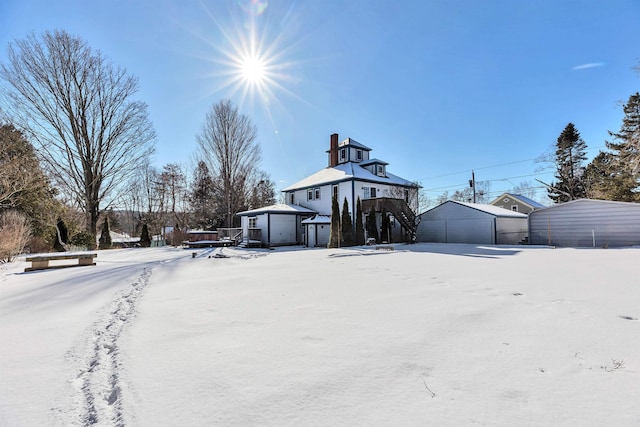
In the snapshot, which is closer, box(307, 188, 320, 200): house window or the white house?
the white house

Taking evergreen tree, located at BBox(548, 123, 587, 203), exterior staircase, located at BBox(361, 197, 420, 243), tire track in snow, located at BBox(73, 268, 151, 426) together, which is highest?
evergreen tree, located at BBox(548, 123, 587, 203)

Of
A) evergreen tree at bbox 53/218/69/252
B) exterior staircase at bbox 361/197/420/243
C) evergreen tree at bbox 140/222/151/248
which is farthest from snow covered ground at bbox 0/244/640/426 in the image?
evergreen tree at bbox 140/222/151/248

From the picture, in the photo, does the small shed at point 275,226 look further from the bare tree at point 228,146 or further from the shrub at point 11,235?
the shrub at point 11,235

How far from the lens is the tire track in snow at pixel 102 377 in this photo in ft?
6.32

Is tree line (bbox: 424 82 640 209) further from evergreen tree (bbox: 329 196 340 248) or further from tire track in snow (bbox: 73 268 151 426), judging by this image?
tire track in snow (bbox: 73 268 151 426)

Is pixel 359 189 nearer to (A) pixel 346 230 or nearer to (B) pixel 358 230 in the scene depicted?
(B) pixel 358 230

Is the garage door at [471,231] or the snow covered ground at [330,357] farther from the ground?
the garage door at [471,231]

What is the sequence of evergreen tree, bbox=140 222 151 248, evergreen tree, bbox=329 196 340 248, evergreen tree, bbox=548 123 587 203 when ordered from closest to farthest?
1. evergreen tree, bbox=329 196 340 248
2. evergreen tree, bbox=140 222 151 248
3. evergreen tree, bbox=548 123 587 203

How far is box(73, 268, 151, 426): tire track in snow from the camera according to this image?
6.32ft

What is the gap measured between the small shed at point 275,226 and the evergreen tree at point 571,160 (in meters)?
26.6

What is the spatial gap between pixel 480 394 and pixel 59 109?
24.9 m

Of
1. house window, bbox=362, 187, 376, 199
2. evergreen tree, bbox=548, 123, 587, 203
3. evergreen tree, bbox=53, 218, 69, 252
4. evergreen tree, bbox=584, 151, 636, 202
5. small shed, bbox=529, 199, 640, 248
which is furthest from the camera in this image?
evergreen tree, bbox=548, 123, 587, 203

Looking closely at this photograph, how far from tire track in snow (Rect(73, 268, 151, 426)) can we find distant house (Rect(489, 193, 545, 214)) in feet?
124

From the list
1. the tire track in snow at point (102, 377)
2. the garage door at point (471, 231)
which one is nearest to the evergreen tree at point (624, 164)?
the garage door at point (471, 231)
